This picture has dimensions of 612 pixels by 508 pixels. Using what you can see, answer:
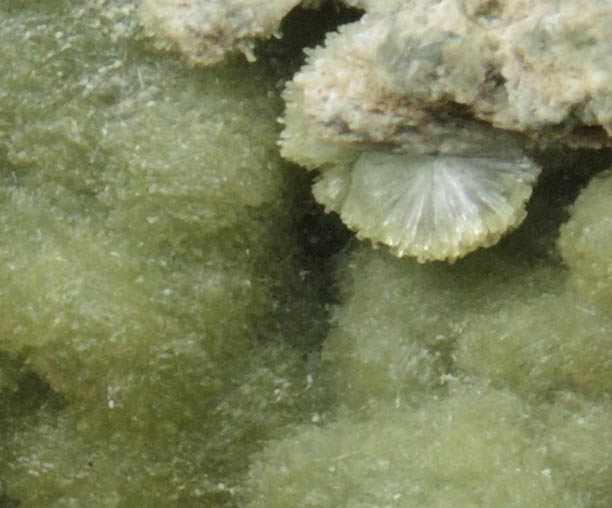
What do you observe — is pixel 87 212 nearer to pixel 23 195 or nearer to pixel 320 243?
pixel 23 195

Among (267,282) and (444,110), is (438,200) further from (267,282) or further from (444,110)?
(267,282)

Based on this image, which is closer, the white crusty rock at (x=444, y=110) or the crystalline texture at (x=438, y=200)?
the white crusty rock at (x=444, y=110)

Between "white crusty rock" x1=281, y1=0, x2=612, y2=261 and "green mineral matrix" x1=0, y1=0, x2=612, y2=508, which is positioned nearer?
"white crusty rock" x1=281, y1=0, x2=612, y2=261

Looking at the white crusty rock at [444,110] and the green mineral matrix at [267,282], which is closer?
the white crusty rock at [444,110]

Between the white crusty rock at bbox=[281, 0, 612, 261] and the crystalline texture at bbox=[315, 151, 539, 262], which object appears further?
the crystalline texture at bbox=[315, 151, 539, 262]

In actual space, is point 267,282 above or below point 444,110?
below

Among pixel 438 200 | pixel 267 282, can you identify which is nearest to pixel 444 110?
pixel 438 200

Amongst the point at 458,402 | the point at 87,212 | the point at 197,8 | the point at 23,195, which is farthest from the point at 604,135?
the point at 23,195
